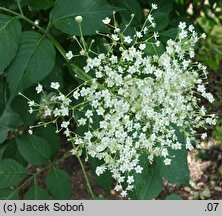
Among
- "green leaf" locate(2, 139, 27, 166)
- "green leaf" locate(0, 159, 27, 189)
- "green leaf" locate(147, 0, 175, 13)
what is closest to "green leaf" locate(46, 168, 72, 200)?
"green leaf" locate(0, 159, 27, 189)

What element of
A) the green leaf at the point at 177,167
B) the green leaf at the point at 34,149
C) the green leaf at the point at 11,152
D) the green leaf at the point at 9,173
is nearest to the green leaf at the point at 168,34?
the green leaf at the point at 177,167

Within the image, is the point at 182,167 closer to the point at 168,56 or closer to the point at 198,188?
the point at 168,56

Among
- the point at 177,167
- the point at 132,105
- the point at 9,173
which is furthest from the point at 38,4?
the point at 177,167

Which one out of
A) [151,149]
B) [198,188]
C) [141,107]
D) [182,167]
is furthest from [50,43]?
[198,188]

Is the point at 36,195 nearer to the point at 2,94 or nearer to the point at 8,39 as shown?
the point at 2,94

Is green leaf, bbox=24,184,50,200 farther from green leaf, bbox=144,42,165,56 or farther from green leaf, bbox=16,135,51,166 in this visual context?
green leaf, bbox=144,42,165,56
